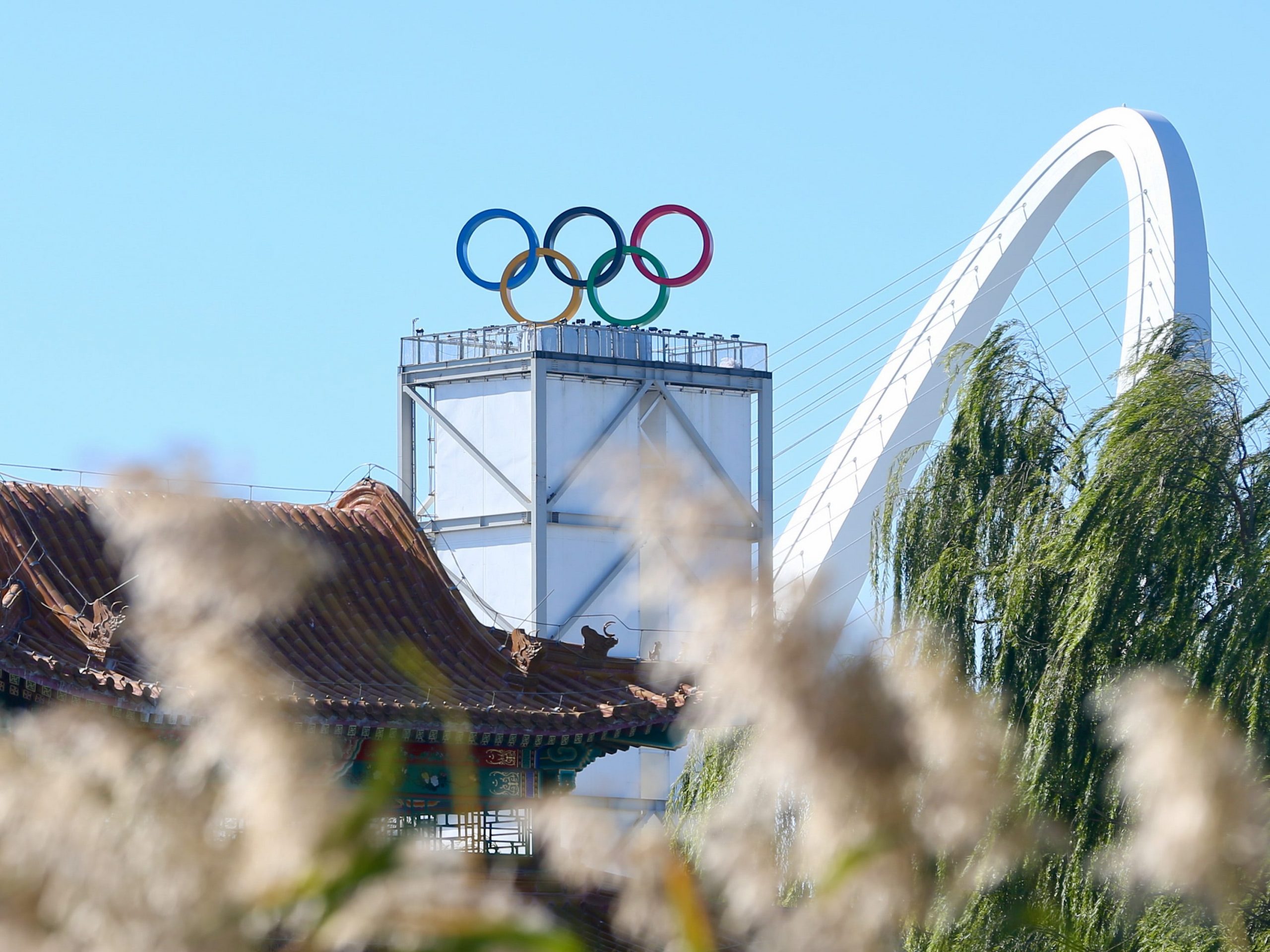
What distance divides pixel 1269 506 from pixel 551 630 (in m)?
21.6

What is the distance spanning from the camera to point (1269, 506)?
12727mm

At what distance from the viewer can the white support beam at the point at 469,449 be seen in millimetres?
33750

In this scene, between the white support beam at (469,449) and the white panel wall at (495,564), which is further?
the white support beam at (469,449)

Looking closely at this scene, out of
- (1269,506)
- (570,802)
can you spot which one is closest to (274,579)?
(570,802)

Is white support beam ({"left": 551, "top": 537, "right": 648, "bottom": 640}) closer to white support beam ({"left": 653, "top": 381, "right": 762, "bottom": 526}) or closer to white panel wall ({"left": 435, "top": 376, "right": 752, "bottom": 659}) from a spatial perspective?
white panel wall ({"left": 435, "top": 376, "right": 752, "bottom": 659})

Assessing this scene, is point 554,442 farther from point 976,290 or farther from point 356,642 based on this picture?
point 356,642

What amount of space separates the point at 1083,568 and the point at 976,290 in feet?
58.9

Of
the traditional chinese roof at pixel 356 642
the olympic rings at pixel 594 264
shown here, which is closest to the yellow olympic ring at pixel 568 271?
the olympic rings at pixel 594 264

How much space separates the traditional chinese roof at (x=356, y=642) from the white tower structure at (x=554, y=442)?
16.9 m

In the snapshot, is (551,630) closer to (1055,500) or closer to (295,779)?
(1055,500)

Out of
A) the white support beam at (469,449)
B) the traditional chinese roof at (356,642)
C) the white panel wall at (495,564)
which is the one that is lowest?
the traditional chinese roof at (356,642)

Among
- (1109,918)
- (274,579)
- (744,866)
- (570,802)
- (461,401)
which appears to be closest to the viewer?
(274,579)

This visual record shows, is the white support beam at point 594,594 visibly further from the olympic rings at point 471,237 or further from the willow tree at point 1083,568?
the willow tree at point 1083,568

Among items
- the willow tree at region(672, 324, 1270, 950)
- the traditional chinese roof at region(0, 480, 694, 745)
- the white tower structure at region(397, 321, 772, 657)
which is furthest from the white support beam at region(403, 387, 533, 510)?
the willow tree at region(672, 324, 1270, 950)
